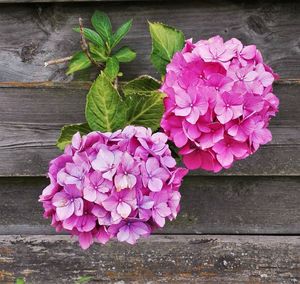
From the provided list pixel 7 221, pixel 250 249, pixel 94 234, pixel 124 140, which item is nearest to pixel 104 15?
pixel 124 140

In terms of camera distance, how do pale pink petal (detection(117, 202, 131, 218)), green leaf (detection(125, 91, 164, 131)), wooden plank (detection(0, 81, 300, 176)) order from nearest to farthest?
pale pink petal (detection(117, 202, 131, 218)) → green leaf (detection(125, 91, 164, 131)) → wooden plank (detection(0, 81, 300, 176))

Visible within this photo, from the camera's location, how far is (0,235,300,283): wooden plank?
1.43 m

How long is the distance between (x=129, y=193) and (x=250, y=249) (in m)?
0.65

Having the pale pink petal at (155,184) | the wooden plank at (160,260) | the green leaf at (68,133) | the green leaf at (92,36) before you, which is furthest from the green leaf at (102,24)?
the wooden plank at (160,260)

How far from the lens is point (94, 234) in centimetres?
97

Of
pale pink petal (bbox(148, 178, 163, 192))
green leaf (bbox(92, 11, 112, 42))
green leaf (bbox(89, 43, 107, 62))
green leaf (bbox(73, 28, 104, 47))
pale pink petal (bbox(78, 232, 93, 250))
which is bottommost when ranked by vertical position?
pale pink petal (bbox(78, 232, 93, 250))

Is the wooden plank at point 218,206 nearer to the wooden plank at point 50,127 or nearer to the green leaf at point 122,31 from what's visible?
the wooden plank at point 50,127

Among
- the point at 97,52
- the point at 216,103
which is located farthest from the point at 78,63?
the point at 216,103

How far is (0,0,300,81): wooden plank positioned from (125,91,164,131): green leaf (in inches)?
9.4

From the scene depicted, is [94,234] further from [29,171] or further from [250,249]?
[250,249]

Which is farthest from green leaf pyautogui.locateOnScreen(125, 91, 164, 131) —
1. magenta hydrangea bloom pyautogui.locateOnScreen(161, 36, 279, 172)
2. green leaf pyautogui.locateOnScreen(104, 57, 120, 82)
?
green leaf pyautogui.locateOnScreen(104, 57, 120, 82)

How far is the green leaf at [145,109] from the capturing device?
993 mm

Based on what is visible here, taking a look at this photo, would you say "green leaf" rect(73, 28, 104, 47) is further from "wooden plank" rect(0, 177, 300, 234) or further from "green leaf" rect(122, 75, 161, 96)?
"wooden plank" rect(0, 177, 300, 234)

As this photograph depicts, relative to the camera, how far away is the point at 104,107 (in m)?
1.00
